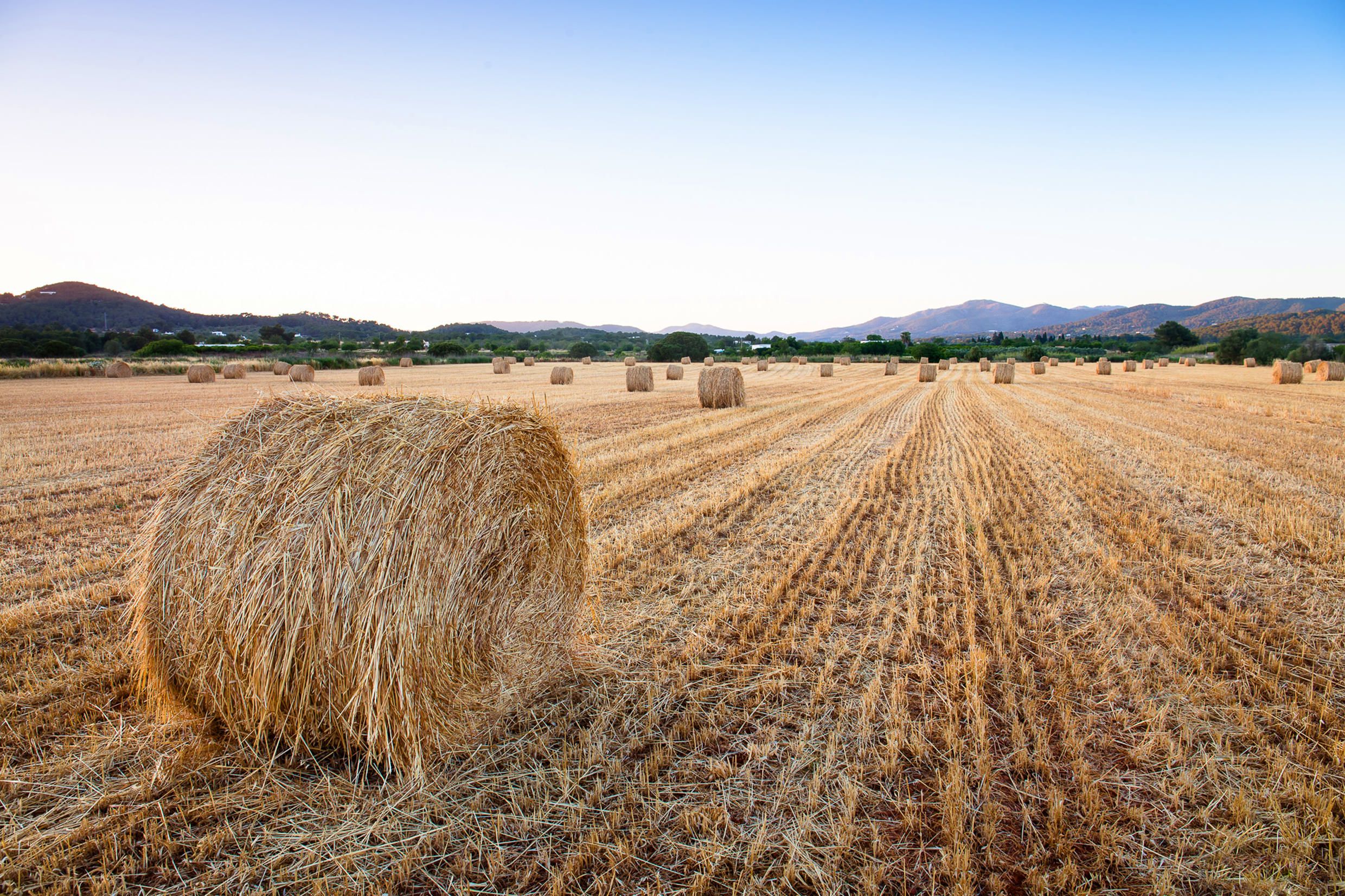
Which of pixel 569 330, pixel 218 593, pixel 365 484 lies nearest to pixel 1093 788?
pixel 365 484

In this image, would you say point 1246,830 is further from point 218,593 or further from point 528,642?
point 218,593

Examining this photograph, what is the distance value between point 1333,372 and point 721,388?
3010cm

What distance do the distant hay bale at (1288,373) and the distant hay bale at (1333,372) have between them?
123 centimetres

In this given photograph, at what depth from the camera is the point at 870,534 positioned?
683 centimetres

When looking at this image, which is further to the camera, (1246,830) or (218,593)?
(218,593)

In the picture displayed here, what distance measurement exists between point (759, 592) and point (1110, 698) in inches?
93.7

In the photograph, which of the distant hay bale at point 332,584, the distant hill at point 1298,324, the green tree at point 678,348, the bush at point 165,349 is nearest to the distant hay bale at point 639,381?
the distant hay bale at point 332,584

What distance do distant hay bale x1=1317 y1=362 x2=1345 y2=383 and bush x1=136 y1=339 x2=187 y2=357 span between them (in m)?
70.5

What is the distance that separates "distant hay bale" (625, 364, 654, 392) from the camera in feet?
83.6

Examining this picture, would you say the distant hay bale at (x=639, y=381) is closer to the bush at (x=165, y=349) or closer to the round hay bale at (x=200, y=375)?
the round hay bale at (x=200, y=375)

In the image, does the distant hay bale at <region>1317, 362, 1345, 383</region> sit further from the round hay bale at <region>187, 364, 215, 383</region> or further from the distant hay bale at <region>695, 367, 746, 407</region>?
the round hay bale at <region>187, 364, 215, 383</region>

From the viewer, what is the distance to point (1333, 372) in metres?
29.0

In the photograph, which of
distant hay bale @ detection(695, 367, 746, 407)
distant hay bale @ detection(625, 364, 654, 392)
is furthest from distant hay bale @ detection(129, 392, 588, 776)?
distant hay bale @ detection(625, 364, 654, 392)

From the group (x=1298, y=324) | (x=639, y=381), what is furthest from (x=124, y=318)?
(x=1298, y=324)
